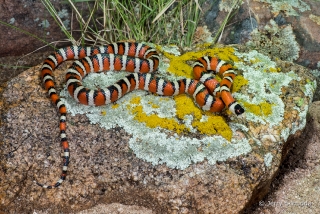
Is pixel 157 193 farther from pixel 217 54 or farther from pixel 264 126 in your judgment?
pixel 217 54

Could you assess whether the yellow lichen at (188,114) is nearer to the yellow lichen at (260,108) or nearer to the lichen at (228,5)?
the yellow lichen at (260,108)

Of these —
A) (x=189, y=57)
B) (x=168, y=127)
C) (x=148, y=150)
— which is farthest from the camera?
(x=189, y=57)

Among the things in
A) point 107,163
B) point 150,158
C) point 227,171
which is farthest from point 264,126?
point 107,163

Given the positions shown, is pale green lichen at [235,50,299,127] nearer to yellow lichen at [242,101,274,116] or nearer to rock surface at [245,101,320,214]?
yellow lichen at [242,101,274,116]

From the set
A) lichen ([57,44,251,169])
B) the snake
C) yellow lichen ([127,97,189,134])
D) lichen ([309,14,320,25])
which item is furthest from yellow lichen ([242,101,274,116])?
lichen ([309,14,320,25])

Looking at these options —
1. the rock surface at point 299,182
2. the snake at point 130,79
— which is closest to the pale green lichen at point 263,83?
the snake at point 130,79

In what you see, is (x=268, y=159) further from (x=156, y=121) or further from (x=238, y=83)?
(x=156, y=121)

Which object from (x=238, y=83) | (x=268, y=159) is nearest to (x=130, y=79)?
(x=238, y=83)
